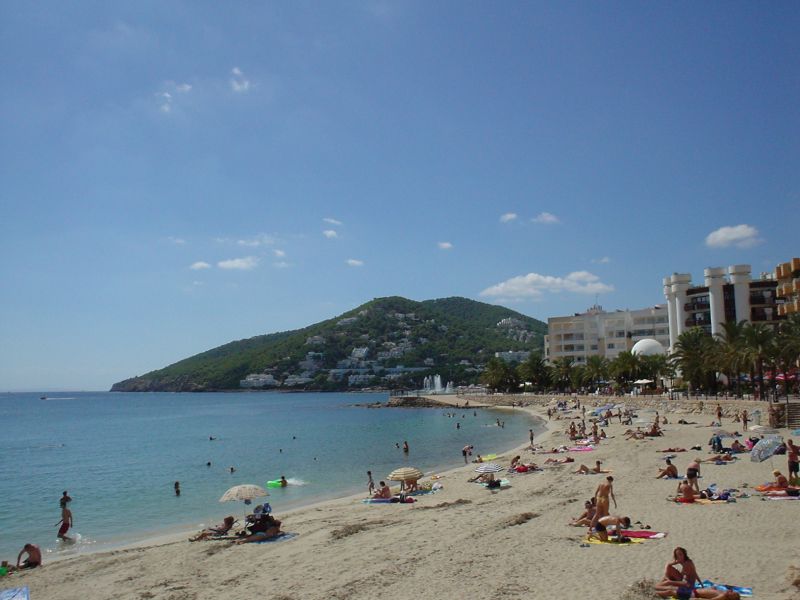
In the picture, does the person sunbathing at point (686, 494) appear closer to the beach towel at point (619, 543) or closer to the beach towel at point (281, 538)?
the beach towel at point (619, 543)

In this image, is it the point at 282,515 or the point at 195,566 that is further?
the point at 282,515

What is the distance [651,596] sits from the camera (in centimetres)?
912

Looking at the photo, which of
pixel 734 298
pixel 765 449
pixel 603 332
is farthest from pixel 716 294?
pixel 765 449

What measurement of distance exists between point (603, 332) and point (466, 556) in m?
90.1

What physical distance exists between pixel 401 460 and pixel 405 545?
22.5 m

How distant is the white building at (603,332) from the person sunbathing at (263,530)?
84049mm

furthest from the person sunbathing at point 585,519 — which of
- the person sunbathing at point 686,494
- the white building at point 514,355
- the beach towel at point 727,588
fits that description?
the white building at point 514,355

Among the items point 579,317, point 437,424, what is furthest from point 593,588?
point 579,317

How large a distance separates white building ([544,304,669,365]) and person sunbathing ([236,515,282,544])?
3309 inches

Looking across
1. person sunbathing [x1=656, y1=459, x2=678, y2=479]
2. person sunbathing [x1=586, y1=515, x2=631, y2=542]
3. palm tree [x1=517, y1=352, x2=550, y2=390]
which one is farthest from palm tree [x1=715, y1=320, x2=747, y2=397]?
palm tree [x1=517, y1=352, x2=550, y2=390]

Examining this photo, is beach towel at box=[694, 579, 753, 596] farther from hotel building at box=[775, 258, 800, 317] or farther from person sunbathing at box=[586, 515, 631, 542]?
hotel building at box=[775, 258, 800, 317]

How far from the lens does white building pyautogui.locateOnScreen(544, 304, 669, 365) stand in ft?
305

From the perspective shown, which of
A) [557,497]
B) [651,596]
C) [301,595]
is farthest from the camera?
[557,497]

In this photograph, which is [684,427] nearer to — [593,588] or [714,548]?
[714,548]
